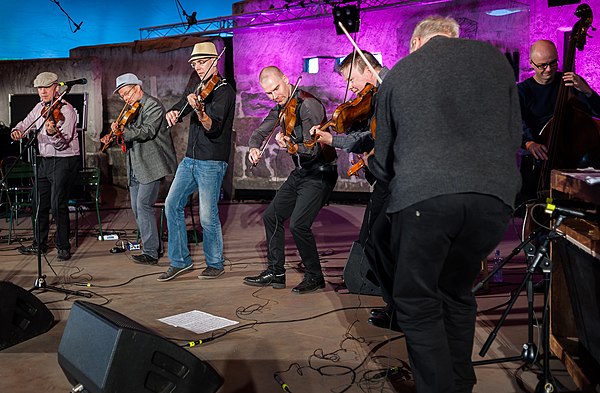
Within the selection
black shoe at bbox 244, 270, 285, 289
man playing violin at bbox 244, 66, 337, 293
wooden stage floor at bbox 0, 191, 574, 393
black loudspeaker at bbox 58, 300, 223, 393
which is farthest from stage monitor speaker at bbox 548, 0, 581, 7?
black loudspeaker at bbox 58, 300, 223, 393

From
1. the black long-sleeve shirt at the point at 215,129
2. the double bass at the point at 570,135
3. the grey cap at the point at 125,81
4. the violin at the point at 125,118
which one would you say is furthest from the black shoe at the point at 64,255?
the double bass at the point at 570,135

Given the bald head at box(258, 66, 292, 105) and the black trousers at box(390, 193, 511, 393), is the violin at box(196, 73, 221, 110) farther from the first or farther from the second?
the black trousers at box(390, 193, 511, 393)

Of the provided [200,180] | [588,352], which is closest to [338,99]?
[200,180]

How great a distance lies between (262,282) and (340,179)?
238 inches

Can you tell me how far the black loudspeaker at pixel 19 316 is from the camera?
4410 millimetres

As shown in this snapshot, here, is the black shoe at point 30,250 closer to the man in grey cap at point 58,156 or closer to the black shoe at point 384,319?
the man in grey cap at point 58,156

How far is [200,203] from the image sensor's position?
6.28 m

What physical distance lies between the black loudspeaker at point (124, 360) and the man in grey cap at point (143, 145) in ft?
11.6

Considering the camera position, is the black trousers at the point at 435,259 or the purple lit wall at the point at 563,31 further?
the purple lit wall at the point at 563,31

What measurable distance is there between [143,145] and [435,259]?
4.50 metres

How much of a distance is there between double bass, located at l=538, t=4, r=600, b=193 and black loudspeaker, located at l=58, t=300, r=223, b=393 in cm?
323

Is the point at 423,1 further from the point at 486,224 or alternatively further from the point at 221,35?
the point at 486,224

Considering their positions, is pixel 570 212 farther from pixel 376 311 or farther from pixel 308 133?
pixel 308 133

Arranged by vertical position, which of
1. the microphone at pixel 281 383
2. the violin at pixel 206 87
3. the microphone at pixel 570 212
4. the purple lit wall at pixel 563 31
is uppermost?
the purple lit wall at pixel 563 31
